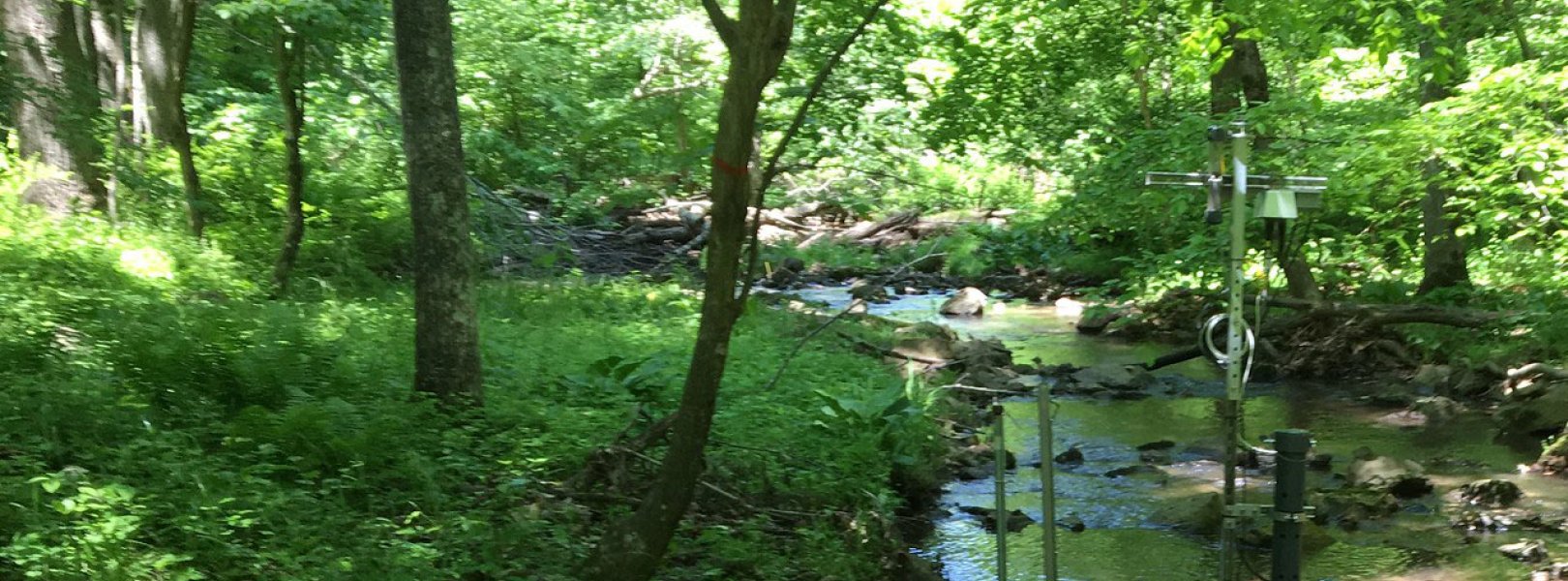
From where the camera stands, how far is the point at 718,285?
449 cm

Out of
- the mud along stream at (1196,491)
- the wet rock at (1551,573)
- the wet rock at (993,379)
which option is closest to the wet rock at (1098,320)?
the mud along stream at (1196,491)

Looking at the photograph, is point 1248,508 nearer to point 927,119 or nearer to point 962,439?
point 962,439

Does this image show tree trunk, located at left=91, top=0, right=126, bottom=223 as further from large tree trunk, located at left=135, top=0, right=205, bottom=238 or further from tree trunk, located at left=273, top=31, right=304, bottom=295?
tree trunk, located at left=273, top=31, right=304, bottom=295

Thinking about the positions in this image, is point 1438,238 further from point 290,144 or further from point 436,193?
point 290,144

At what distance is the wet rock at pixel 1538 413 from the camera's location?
1123cm

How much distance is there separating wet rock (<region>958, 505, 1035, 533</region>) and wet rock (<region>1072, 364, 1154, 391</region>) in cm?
549

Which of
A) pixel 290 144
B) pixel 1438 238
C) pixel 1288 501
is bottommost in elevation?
pixel 1288 501

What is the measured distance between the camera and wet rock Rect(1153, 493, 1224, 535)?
28.9 ft

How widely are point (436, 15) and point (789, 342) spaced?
19.7ft

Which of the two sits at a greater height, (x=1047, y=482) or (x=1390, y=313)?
(x=1390, y=313)

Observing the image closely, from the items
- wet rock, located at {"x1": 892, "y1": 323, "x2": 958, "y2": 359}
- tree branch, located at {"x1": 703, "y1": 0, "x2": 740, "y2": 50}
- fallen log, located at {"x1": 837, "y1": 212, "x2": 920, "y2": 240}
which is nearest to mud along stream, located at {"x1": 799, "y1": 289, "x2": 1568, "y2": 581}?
wet rock, located at {"x1": 892, "y1": 323, "x2": 958, "y2": 359}

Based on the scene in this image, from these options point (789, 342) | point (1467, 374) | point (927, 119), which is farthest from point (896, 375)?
point (1467, 374)

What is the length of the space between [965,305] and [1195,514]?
475 inches

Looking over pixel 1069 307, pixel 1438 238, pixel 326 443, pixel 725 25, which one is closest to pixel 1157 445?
pixel 1438 238
